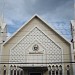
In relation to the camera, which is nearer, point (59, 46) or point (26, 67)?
point (26, 67)

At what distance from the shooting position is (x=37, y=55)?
26531 mm

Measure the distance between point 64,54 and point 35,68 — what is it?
3.70 metres

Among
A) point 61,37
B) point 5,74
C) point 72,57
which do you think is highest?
point 61,37

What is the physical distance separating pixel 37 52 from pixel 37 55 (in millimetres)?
333

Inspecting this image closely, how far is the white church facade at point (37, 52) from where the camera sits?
2603 cm

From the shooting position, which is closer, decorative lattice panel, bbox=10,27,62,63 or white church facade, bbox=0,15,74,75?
white church facade, bbox=0,15,74,75

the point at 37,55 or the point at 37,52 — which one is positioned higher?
the point at 37,52

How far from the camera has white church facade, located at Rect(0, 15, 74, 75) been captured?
85.4 feet

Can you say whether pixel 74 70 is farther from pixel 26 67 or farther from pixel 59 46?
pixel 26 67

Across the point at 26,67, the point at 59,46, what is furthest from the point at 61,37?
the point at 26,67

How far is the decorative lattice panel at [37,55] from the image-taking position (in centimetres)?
2631

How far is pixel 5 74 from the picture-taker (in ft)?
85.9

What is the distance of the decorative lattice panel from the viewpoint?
1036 inches

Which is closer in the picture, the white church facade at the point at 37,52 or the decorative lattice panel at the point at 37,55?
the white church facade at the point at 37,52
